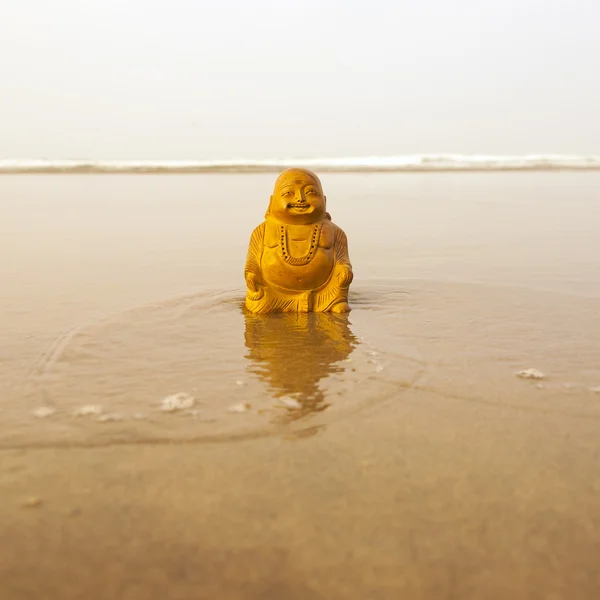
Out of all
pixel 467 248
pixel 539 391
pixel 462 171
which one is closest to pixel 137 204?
pixel 467 248

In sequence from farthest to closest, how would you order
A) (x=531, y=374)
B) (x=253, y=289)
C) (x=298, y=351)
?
(x=253, y=289), (x=298, y=351), (x=531, y=374)

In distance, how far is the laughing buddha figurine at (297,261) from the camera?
476cm

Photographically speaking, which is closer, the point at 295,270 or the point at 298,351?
the point at 298,351

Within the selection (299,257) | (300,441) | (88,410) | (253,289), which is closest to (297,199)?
(299,257)

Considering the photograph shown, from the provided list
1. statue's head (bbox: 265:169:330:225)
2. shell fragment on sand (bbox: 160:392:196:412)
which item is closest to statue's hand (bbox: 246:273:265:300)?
statue's head (bbox: 265:169:330:225)

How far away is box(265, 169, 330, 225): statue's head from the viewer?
4.78 metres

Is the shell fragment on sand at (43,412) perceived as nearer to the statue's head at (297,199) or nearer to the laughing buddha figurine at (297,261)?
the laughing buddha figurine at (297,261)

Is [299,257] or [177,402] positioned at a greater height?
[299,257]

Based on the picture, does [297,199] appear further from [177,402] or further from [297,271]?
[177,402]

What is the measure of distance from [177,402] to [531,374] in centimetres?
169

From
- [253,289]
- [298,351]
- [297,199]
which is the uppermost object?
[297,199]

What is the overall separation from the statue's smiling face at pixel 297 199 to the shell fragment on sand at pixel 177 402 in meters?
2.07

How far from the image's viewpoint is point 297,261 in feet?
15.7

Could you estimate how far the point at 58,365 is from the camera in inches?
136
